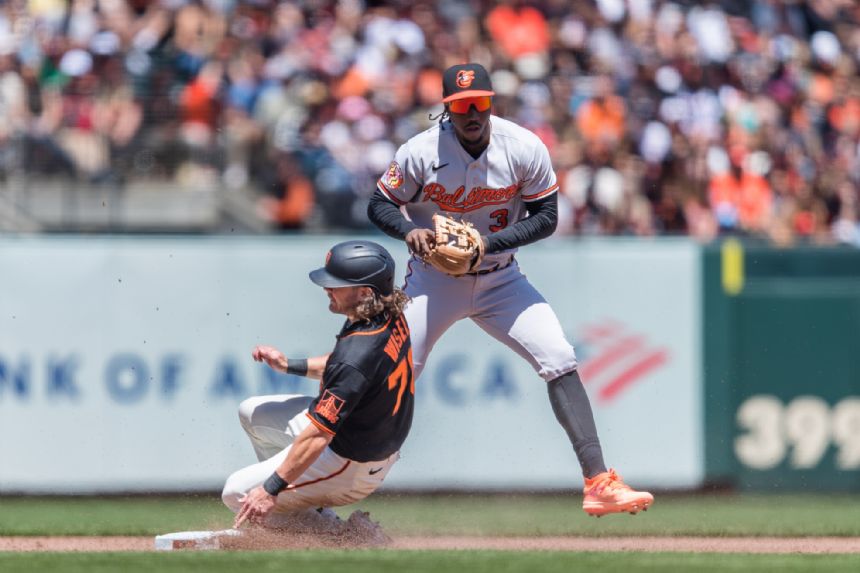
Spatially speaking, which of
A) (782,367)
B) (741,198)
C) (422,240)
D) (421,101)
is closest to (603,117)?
(741,198)

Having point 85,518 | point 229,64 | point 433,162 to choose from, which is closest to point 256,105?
point 229,64

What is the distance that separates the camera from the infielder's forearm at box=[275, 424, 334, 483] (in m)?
6.03

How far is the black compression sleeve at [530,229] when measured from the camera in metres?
6.69

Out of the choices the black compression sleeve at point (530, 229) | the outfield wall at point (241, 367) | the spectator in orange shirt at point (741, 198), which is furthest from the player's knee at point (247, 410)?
the spectator in orange shirt at point (741, 198)

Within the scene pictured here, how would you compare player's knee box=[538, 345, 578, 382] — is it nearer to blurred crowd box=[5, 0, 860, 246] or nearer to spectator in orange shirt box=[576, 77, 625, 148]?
blurred crowd box=[5, 0, 860, 246]

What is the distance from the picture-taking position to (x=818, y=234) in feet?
38.4

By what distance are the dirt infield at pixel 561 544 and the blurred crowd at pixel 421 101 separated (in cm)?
365

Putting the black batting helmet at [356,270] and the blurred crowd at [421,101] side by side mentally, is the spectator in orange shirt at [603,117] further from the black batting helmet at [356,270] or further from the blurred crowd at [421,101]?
the black batting helmet at [356,270]

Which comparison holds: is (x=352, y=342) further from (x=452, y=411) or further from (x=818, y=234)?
(x=818, y=234)

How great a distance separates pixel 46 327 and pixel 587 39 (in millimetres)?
5764

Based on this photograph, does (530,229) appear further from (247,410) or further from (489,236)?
(247,410)

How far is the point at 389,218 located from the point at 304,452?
1332 millimetres

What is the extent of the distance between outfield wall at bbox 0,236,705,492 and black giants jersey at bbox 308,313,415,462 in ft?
10.3

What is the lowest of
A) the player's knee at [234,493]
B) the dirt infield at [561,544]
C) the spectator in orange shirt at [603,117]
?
the dirt infield at [561,544]
